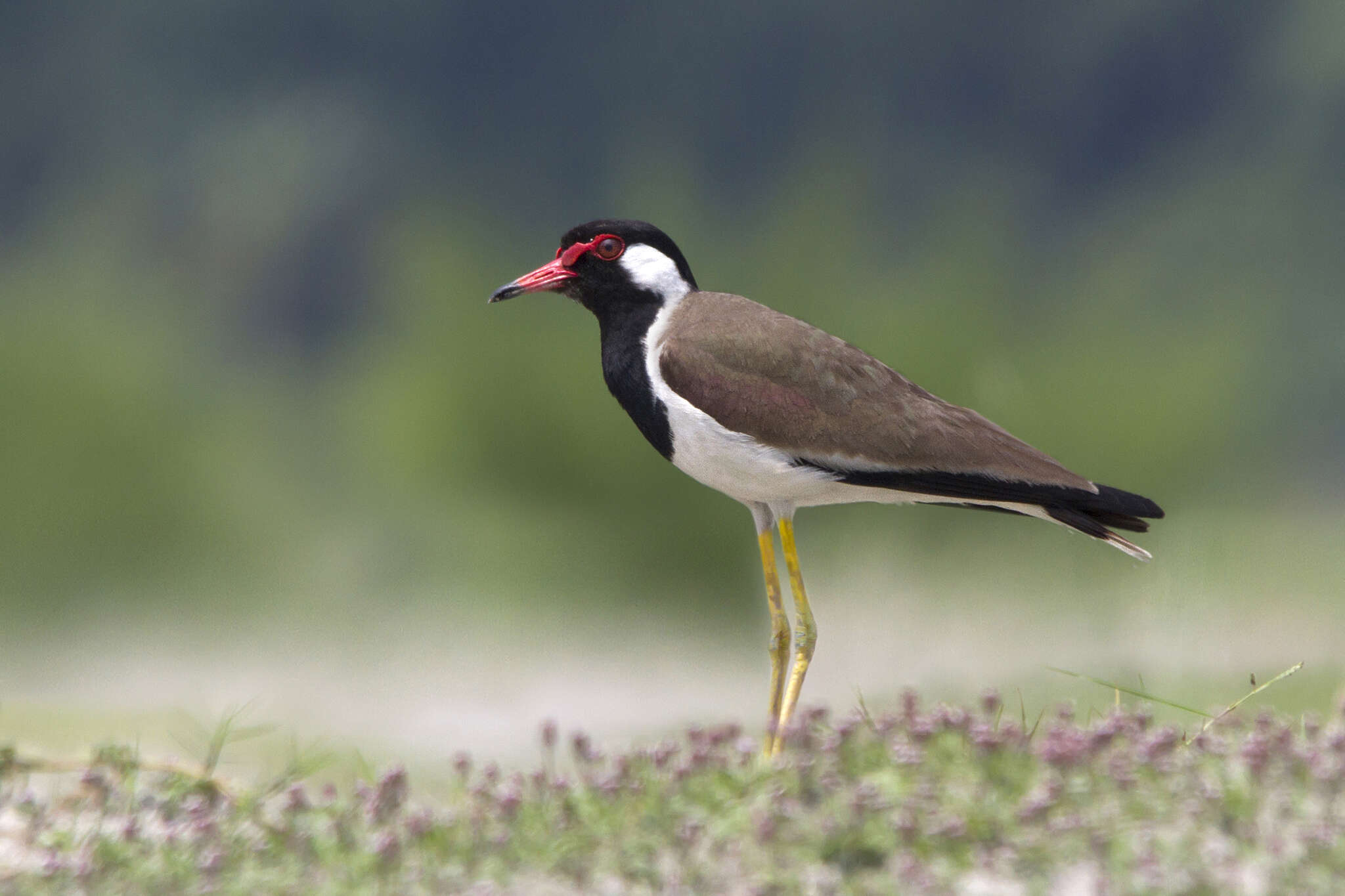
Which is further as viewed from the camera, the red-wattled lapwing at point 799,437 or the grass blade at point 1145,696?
the red-wattled lapwing at point 799,437

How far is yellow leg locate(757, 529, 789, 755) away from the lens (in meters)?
4.85

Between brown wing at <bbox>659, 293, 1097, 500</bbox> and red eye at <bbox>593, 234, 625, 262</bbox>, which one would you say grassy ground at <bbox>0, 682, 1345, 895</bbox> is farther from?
red eye at <bbox>593, 234, 625, 262</bbox>

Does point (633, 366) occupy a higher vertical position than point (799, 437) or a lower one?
higher

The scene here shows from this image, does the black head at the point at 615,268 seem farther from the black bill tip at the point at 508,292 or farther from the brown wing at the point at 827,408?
the brown wing at the point at 827,408

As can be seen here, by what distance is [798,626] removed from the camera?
4797 mm

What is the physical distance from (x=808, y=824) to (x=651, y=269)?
247 centimetres

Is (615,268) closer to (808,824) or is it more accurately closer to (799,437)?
(799,437)

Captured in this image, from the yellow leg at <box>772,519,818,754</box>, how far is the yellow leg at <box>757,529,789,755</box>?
0.06m

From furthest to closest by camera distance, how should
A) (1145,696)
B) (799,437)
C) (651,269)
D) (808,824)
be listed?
1. (651,269)
2. (799,437)
3. (1145,696)
4. (808,824)

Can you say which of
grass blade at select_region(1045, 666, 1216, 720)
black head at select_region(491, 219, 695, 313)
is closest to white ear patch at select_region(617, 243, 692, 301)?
black head at select_region(491, 219, 695, 313)

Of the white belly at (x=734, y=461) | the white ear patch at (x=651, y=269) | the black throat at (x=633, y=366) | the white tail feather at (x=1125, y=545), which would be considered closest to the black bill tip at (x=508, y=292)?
the black throat at (x=633, y=366)

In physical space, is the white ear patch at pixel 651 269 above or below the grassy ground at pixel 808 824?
above

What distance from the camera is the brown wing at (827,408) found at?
14.8 feet

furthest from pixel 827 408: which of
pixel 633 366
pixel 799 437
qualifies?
pixel 633 366
